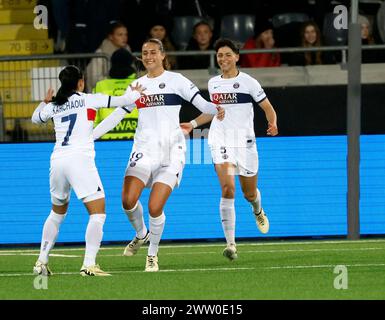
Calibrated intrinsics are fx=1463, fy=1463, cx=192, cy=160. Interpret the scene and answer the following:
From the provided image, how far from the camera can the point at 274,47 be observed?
22.1 m

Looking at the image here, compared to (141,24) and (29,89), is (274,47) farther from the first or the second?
(29,89)

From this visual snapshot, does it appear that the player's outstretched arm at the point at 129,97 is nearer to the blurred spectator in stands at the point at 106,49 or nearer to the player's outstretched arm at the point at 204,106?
the player's outstretched arm at the point at 204,106

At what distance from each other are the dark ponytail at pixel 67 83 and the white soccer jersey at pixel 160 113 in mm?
919

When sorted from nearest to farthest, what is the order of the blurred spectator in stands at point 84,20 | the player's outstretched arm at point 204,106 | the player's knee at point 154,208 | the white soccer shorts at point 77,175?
the white soccer shorts at point 77,175, the player's knee at point 154,208, the player's outstretched arm at point 204,106, the blurred spectator in stands at point 84,20

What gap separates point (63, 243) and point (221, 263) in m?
4.51

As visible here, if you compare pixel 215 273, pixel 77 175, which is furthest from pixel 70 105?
pixel 215 273

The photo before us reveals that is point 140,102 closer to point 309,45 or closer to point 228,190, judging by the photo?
point 228,190

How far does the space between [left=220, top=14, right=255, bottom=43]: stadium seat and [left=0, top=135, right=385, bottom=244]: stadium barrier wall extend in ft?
13.9

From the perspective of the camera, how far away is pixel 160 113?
48.5 feet

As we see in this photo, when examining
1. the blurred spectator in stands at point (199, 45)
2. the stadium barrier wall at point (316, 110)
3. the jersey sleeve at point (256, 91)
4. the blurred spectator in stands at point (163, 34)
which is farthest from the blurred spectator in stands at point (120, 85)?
the jersey sleeve at point (256, 91)

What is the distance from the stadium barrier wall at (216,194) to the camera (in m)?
19.6

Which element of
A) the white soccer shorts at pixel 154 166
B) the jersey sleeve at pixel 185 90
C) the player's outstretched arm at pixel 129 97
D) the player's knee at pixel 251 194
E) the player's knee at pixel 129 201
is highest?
the jersey sleeve at pixel 185 90

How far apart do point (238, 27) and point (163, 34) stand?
2061 mm
